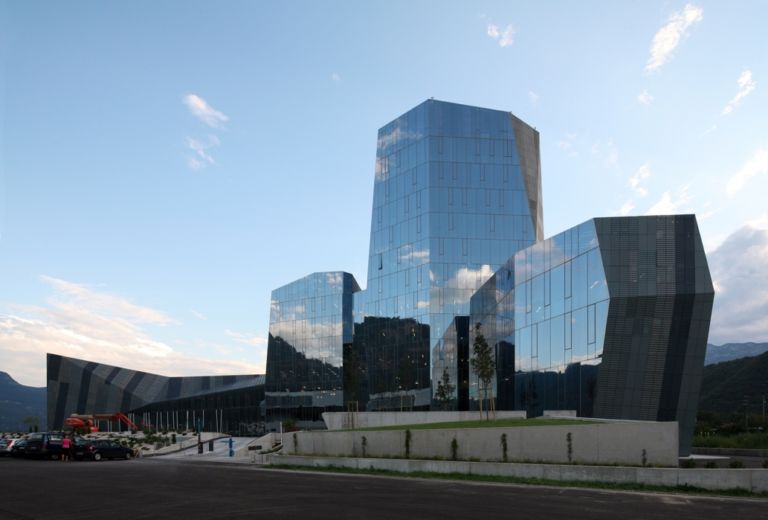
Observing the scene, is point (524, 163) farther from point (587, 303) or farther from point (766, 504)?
point (766, 504)

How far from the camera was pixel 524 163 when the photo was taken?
74.4m

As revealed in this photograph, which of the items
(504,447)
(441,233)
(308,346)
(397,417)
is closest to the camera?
(504,447)

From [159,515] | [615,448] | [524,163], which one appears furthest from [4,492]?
[524,163]

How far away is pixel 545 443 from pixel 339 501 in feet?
33.0

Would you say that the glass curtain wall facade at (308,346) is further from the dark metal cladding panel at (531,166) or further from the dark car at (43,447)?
the dark car at (43,447)

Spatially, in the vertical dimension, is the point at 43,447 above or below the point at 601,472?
below

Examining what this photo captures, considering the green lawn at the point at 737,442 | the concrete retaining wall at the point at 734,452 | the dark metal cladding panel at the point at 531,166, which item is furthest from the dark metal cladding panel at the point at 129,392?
the concrete retaining wall at the point at 734,452

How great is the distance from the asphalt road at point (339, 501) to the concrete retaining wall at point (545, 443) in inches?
144

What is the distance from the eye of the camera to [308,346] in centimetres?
8450

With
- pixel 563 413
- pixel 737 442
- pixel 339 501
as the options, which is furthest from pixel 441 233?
pixel 339 501

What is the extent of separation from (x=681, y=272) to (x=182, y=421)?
7920cm

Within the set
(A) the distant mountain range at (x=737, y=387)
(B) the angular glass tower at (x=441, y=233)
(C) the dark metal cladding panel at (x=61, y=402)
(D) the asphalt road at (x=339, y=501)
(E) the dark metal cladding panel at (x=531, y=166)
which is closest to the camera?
(D) the asphalt road at (x=339, y=501)

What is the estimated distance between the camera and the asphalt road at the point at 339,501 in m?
16.1

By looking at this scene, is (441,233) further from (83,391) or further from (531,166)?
(83,391)
